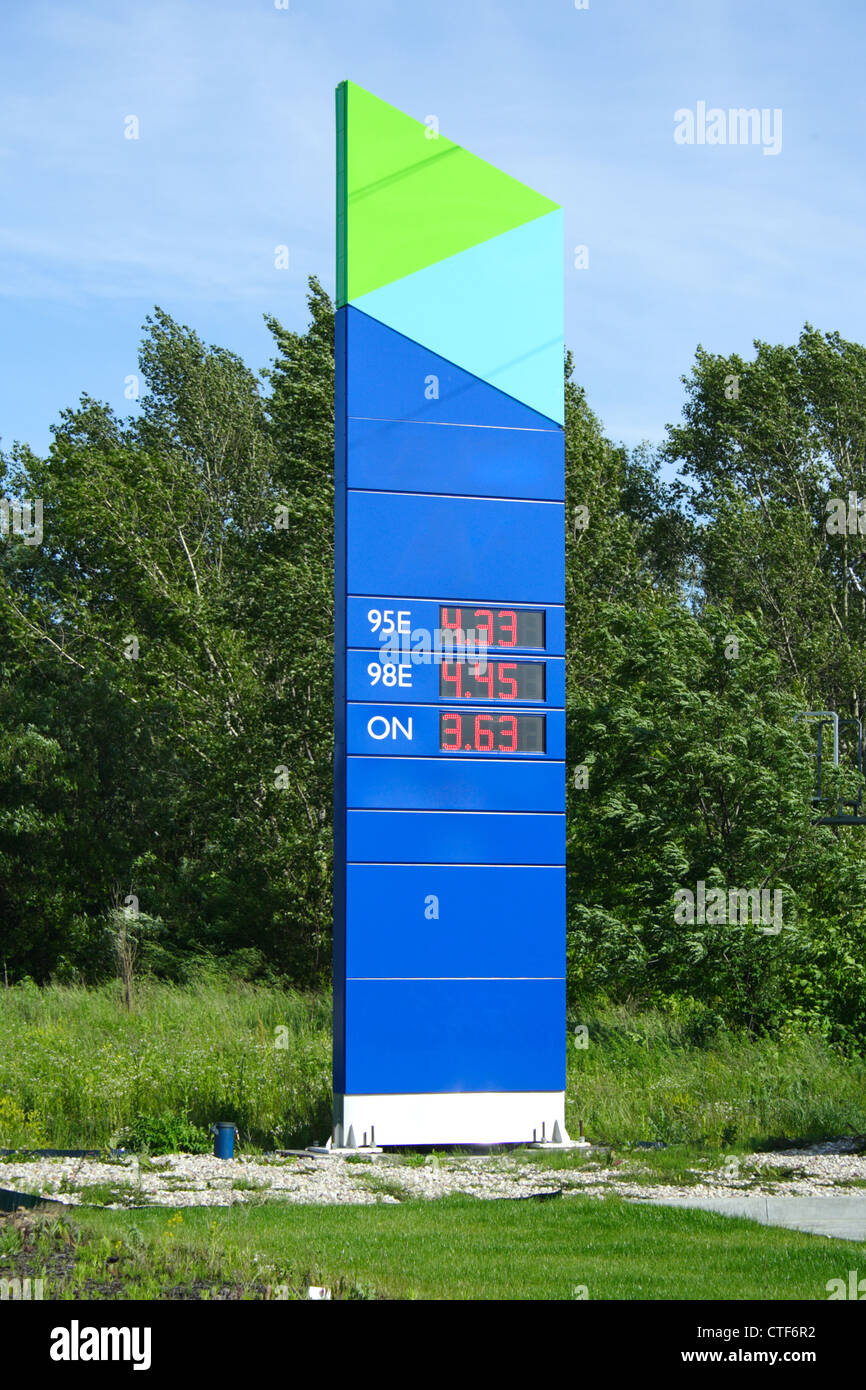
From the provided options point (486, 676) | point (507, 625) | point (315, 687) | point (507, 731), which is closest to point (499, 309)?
point (507, 625)

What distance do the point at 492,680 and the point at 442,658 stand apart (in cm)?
53

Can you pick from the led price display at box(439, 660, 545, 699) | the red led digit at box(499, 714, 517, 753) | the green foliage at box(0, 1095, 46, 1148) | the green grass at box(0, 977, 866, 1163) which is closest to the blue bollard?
the green grass at box(0, 977, 866, 1163)

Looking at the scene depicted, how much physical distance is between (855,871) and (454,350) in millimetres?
8756

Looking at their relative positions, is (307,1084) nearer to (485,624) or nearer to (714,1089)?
(714,1089)

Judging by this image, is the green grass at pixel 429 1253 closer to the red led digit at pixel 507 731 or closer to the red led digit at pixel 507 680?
the red led digit at pixel 507 731

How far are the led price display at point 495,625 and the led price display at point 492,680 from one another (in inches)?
8.8

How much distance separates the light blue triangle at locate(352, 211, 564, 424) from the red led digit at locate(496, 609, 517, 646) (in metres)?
1.92

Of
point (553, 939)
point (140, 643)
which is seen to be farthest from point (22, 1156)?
Answer: point (140, 643)

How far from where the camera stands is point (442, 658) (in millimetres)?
13547

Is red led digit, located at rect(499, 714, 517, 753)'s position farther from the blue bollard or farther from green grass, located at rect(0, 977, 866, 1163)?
the blue bollard

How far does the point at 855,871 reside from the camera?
18375 millimetres

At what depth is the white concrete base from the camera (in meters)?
12.9

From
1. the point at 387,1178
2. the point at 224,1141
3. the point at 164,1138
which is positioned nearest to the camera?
the point at 387,1178
